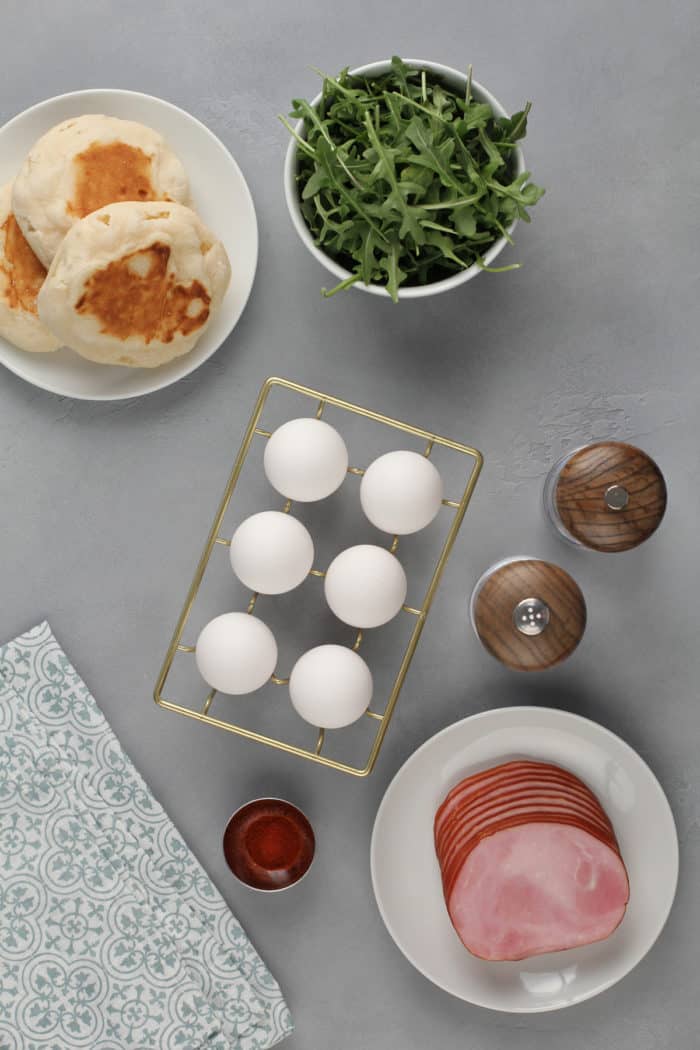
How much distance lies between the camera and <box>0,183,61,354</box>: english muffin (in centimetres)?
104

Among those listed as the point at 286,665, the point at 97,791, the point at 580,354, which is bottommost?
the point at 97,791

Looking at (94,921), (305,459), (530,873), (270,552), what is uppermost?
(305,459)

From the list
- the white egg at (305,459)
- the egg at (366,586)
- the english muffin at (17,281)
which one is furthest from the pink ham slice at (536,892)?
the english muffin at (17,281)

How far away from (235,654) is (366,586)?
15cm

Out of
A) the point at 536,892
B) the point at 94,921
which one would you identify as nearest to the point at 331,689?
the point at 536,892

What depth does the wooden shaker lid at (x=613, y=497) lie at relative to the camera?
3.36ft

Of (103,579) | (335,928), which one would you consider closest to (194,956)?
(335,928)

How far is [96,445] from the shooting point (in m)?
1.17

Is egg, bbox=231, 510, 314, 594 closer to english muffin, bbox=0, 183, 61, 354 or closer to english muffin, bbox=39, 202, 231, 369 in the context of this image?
english muffin, bbox=39, 202, 231, 369

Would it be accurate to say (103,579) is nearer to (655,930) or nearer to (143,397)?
(143,397)

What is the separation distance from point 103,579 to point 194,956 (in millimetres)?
461

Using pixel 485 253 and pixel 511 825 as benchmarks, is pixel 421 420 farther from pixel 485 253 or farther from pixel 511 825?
pixel 511 825

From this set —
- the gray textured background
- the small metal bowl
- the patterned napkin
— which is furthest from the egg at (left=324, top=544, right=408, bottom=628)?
the patterned napkin

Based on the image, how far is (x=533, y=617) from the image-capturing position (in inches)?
40.3
